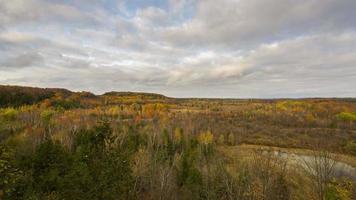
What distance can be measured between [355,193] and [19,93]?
159534 mm

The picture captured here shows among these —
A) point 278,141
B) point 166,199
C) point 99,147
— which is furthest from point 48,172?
point 278,141

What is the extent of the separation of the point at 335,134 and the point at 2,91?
13793cm

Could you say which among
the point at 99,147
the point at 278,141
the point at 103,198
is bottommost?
the point at 278,141

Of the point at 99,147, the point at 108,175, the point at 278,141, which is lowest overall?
the point at 278,141

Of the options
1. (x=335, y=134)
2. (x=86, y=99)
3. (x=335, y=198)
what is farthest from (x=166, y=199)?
(x=86, y=99)

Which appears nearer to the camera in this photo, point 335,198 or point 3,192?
point 3,192

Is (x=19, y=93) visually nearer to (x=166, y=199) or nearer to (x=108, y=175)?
(x=166, y=199)

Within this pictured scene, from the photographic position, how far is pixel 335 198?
20.0 meters

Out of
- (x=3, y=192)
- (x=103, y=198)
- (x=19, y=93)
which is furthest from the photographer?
(x=19, y=93)

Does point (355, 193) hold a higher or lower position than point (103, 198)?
lower

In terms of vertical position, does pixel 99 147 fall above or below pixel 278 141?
above

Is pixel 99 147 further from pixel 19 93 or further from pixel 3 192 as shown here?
pixel 19 93

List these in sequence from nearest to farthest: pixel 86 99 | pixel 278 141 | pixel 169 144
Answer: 1. pixel 169 144
2. pixel 278 141
3. pixel 86 99

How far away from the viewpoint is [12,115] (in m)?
106
